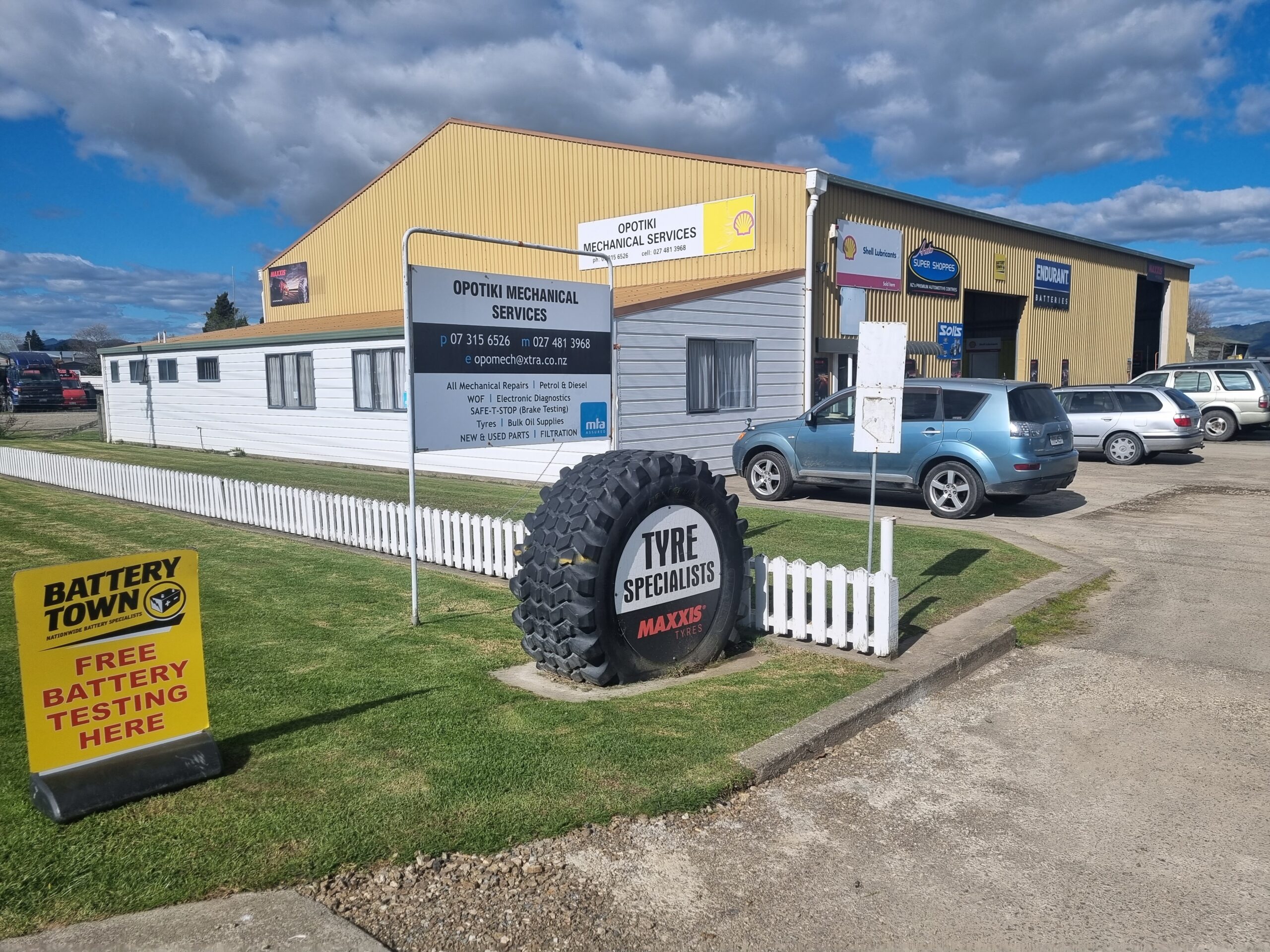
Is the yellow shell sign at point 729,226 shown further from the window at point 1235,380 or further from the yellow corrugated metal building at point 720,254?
the window at point 1235,380

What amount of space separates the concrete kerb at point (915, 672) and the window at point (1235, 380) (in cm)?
1848

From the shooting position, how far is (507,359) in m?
7.34

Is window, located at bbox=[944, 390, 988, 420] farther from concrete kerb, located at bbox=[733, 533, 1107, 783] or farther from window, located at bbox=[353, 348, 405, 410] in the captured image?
window, located at bbox=[353, 348, 405, 410]

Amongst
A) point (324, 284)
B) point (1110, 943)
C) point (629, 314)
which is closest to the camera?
point (1110, 943)

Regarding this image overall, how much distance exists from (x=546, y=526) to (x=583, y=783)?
1768 mm

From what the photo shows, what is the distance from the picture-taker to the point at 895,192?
20.7 meters

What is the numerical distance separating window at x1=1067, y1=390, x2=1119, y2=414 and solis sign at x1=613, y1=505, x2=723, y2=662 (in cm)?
1548

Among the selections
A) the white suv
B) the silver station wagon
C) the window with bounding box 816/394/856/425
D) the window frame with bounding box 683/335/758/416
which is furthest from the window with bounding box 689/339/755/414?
the white suv

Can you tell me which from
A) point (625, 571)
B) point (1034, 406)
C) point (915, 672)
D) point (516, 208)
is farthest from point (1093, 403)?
point (625, 571)

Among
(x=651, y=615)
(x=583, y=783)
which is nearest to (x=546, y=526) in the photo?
(x=651, y=615)

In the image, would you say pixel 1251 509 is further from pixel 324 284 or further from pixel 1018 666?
pixel 324 284

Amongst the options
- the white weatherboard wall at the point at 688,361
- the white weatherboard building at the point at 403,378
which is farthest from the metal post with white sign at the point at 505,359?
the white weatherboard wall at the point at 688,361

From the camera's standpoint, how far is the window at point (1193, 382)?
23875mm

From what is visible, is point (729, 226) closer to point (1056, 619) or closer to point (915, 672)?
point (1056, 619)
